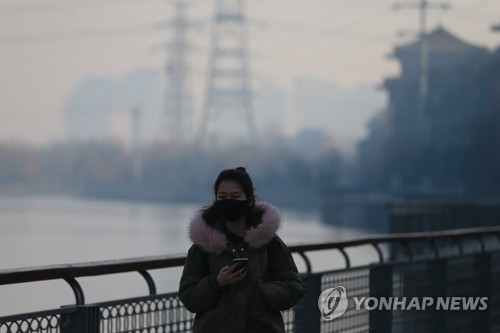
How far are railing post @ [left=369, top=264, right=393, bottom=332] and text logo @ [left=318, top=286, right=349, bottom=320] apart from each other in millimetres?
577

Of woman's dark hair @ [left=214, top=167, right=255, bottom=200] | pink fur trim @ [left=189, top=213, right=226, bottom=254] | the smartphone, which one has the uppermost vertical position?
woman's dark hair @ [left=214, top=167, right=255, bottom=200]

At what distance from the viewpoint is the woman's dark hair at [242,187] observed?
528 cm

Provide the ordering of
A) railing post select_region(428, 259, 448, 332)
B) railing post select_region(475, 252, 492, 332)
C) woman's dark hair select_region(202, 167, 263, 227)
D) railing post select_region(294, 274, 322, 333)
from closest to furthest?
1. woman's dark hair select_region(202, 167, 263, 227)
2. railing post select_region(294, 274, 322, 333)
3. railing post select_region(428, 259, 448, 332)
4. railing post select_region(475, 252, 492, 332)

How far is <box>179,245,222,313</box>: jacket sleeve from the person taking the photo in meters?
5.17

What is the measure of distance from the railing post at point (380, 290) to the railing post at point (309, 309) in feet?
2.99

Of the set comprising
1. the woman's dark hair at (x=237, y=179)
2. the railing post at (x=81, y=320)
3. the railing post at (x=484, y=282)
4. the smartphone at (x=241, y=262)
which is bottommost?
the railing post at (x=484, y=282)

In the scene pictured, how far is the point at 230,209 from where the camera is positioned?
519 centimetres

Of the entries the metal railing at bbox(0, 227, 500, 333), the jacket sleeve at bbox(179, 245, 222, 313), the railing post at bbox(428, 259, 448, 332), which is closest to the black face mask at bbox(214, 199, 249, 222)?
the jacket sleeve at bbox(179, 245, 222, 313)

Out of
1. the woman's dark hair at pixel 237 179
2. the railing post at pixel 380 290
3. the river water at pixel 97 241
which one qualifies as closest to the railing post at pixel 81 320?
the woman's dark hair at pixel 237 179

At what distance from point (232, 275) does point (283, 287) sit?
0.32 m

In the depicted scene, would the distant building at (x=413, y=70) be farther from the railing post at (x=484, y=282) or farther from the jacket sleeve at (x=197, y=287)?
the jacket sleeve at (x=197, y=287)

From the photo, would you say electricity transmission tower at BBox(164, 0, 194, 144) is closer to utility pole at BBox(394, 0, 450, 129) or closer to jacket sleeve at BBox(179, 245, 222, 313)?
utility pole at BBox(394, 0, 450, 129)

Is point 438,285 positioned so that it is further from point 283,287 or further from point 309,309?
point 283,287

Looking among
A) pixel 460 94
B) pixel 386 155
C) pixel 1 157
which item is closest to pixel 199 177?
pixel 386 155
